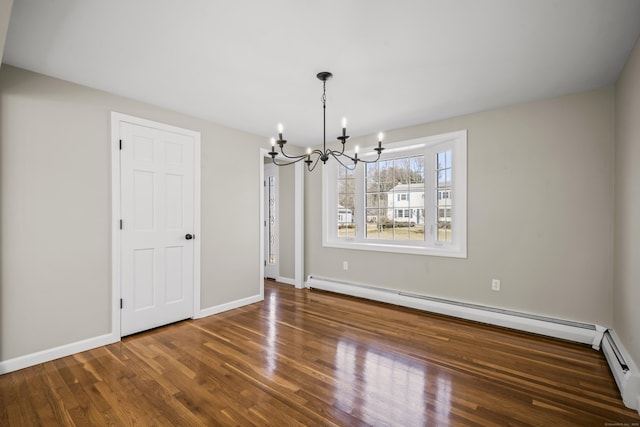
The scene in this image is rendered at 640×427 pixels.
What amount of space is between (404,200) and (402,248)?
67 centimetres

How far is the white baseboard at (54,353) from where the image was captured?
2.33 metres

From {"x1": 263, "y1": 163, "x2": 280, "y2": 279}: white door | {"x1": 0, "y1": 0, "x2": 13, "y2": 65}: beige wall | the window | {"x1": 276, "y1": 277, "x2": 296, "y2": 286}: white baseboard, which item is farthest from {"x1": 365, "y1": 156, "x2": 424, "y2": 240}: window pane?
{"x1": 0, "y1": 0, "x2": 13, "y2": 65}: beige wall

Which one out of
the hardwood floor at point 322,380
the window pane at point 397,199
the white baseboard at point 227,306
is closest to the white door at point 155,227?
the white baseboard at point 227,306

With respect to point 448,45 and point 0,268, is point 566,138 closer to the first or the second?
point 448,45

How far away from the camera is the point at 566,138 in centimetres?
292

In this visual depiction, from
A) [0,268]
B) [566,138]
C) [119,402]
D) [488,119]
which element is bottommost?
[119,402]

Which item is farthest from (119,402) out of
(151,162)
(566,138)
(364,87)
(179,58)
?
(566,138)

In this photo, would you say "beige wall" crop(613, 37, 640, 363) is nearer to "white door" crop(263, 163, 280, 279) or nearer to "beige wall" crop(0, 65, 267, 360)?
"beige wall" crop(0, 65, 267, 360)

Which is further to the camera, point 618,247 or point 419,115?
point 419,115

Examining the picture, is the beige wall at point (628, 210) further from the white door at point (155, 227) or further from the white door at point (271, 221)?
the white door at point (271, 221)

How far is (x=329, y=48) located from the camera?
2.11m

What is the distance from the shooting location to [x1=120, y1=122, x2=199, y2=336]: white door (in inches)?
118

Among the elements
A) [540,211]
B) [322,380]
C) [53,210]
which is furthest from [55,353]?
[540,211]

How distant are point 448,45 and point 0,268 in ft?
12.2
